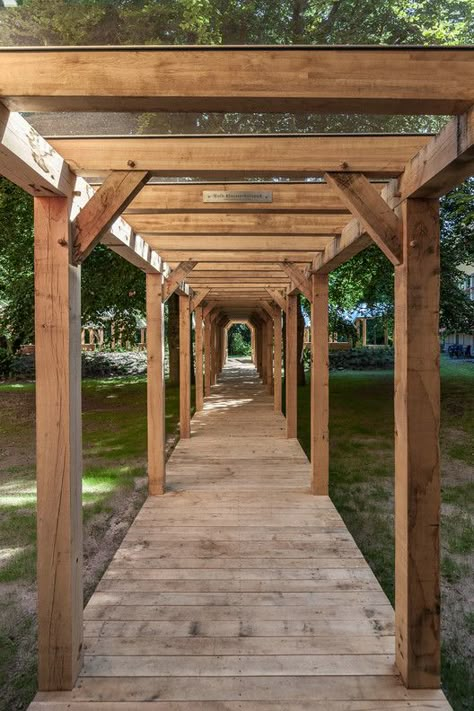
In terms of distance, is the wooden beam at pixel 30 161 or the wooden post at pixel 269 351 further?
the wooden post at pixel 269 351

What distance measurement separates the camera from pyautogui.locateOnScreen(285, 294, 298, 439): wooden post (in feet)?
24.7

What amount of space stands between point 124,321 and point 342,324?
10.8 metres

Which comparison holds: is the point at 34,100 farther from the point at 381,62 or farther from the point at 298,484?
the point at 298,484

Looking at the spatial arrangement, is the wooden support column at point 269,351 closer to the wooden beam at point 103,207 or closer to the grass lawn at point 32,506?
the grass lawn at point 32,506

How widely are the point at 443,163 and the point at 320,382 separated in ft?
11.1

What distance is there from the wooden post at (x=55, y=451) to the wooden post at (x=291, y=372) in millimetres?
5022

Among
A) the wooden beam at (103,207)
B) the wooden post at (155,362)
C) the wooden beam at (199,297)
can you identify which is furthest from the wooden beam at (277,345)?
the wooden beam at (103,207)

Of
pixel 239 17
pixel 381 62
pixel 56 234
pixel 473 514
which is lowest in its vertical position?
pixel 473 514

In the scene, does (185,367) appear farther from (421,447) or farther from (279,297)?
(421,447)

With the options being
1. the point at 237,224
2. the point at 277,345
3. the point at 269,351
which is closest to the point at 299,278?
the point at 237,224

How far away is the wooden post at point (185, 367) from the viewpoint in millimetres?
7770

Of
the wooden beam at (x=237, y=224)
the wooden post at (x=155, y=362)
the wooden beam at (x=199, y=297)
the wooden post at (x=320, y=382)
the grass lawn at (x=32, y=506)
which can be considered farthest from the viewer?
the wooden beam at (x=199, y=297)

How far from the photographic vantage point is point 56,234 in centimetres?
247

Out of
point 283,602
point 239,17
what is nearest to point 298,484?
point 283,602
